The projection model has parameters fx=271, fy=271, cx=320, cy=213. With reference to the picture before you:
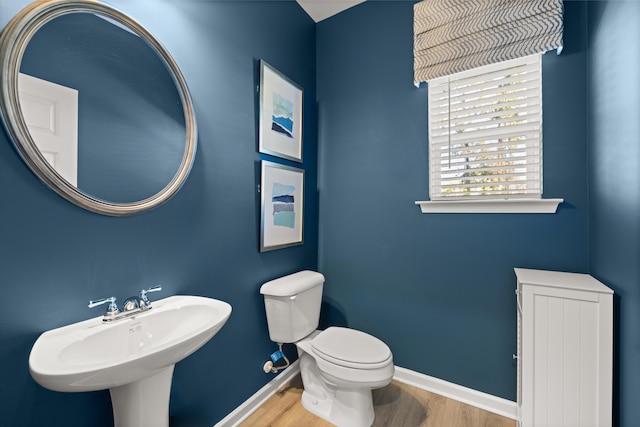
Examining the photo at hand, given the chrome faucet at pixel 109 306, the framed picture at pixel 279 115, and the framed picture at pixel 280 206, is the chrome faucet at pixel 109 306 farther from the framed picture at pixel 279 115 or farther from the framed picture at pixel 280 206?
the framed picture at pixel 279 115

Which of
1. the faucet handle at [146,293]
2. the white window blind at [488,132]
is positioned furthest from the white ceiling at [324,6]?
the faucet handle at [146,293]

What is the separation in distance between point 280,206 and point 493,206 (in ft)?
4.32

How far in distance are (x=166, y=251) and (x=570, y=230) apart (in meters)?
2.05

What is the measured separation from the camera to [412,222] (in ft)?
6.25

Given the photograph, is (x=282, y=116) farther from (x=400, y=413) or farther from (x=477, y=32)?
(x=400, y=413)

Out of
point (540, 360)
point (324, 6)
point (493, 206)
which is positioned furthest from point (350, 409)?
point (324, 6)

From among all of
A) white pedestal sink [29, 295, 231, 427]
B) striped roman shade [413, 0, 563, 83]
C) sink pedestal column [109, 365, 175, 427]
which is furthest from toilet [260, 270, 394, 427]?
striped roman shade [413, 0, 563, 83]

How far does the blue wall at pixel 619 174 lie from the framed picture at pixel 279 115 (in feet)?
5.35

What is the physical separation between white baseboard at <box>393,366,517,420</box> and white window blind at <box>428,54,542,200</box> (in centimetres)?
122

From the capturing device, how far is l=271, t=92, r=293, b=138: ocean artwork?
5.90ft

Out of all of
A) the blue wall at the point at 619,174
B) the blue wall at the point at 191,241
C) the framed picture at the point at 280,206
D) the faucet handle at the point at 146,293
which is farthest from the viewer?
the framed picture at the point at 280,206

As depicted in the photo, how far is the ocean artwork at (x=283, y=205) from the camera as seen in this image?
71.2 inches

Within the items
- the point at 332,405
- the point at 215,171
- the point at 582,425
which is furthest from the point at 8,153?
the point at 582,425

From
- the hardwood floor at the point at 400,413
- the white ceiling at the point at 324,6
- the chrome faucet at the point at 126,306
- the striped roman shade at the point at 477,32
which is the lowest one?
the hardwood floor at the point at 400,413
